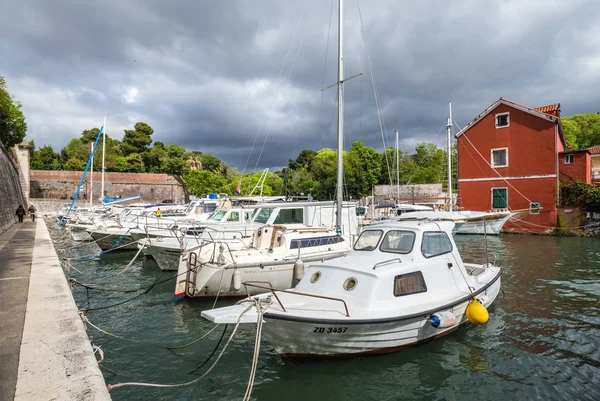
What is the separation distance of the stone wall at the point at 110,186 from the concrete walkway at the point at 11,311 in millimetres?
56802

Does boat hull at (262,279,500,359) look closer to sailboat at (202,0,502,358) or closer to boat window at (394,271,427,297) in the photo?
sailboat at (202,0,502,358)

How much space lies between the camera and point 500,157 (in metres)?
30.6

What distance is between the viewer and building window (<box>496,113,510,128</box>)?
98.8 feet

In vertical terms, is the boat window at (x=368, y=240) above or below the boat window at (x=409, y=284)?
above

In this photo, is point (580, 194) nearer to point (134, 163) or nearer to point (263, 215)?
point (263, 215)

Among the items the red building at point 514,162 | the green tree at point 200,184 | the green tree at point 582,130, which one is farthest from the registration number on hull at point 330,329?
the green tree at point 200,184

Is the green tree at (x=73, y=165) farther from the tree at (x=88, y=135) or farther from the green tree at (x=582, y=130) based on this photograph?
the green tree at (x=582, y=130)

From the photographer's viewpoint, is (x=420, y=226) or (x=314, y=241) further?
(x=314, y=241)

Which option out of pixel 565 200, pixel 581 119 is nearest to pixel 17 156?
pixel 565 200

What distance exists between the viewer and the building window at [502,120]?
98.8 ft

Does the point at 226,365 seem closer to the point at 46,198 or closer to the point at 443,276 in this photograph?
the point at 443,276

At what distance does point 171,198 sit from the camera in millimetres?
69625

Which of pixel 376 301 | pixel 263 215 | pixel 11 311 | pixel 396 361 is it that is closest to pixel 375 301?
pixel 376 301

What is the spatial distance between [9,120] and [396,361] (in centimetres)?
4339
